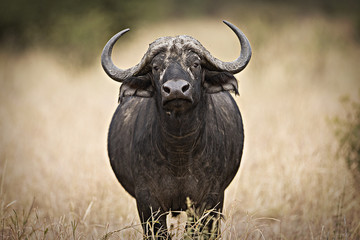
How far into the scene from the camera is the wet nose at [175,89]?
2.61m

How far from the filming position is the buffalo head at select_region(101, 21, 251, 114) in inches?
106

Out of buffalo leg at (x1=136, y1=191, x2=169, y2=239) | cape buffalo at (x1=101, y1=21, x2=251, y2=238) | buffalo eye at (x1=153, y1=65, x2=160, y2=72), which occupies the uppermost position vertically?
buffalo eye at (x1=153, y1=65, x2=160, y2=72)

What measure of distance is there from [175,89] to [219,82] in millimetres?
590

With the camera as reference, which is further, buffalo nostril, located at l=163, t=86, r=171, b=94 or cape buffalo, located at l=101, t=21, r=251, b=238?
cape buffalo, located at l=101, t=21, r=251, b=238

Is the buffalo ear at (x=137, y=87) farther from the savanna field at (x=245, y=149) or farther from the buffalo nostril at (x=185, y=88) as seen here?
the savanna field at (x=245, y=149)

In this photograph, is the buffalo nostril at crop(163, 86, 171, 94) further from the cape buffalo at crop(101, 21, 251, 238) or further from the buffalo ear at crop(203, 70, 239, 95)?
the buffalo ear at crop(203, 70, 239, 95)

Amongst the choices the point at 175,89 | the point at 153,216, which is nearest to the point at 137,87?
the point at 175,89

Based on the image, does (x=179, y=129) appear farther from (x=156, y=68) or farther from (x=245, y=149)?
(x=245, y=149)

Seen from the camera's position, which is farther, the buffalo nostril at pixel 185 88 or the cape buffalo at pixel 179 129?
the cape buffalo at pixel 179 129

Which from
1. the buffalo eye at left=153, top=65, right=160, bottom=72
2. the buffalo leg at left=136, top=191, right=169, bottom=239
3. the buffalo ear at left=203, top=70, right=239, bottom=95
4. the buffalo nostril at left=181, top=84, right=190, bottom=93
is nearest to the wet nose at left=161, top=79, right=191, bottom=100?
the buffalo nostril at left=181, top=84, right=190, bottom=93

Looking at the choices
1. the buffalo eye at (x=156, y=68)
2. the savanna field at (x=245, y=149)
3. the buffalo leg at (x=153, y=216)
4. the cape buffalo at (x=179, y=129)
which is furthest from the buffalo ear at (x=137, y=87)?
the savanna field at (x=245, y=149)

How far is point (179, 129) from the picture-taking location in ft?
9.70

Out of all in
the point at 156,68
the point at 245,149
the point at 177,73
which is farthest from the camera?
the point at 245,149

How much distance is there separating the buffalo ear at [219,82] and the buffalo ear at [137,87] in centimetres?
43
